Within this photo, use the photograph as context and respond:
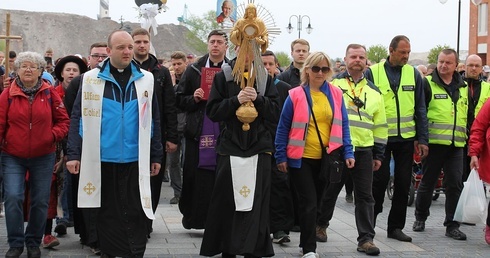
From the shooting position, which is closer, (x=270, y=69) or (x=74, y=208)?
(x=74, y=208)

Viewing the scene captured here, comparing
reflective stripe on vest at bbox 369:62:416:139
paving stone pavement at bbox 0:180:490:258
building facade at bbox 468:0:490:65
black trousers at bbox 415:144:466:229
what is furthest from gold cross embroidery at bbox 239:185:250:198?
building facade at bbox 468:0:490:65

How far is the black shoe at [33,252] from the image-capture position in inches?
305

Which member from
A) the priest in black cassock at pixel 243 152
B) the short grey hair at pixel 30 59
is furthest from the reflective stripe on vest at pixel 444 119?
the short grey hair at pixel 30 59

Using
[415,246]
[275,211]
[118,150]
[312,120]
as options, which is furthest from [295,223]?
[118,150]

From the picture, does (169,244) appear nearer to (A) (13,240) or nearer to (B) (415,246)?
(A) (13,240)

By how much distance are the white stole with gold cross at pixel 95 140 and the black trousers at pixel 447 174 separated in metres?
3.92

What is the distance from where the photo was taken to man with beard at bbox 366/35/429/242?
8859 mm

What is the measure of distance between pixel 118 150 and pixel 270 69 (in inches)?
115

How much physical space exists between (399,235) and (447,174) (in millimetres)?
1096

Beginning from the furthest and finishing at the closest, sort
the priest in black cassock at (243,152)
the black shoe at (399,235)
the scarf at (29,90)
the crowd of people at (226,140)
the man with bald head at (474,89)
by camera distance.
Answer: the man with bald head at (474,89) → the black shoe at (399,235) → the scarf at (29,90) → the priest in black cassock at (243,152) → the crowd of people at (226,140)

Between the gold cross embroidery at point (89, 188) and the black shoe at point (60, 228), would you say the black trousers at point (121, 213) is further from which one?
the black shoe at point (60, 228)

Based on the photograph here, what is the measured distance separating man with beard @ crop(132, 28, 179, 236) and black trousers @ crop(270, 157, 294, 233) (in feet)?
3.68

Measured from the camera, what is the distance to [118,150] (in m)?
6.97

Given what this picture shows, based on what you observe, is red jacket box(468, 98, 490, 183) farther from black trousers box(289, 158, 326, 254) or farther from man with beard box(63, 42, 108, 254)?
man with beard box(63, 42, 108, 254)
